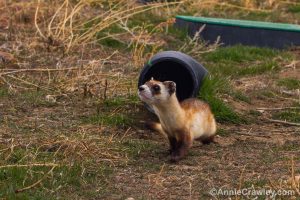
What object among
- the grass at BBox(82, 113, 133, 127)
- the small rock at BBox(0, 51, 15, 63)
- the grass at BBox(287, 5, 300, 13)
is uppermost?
the grass at BBox(82, 113, 133, 127)

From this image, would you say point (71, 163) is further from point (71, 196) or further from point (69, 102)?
point (69, 102)

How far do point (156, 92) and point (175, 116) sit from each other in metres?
0.27

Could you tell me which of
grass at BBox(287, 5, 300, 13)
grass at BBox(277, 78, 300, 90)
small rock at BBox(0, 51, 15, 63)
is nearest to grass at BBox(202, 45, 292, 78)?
grass at BBox(277, 78, 300, 90)

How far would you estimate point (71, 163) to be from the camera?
5070 mm

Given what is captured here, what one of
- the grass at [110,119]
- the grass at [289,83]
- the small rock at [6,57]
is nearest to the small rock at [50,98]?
the grass at [110,119]

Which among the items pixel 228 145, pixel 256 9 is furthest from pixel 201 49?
pixel 228 145

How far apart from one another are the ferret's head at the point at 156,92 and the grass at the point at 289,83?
9.21ft

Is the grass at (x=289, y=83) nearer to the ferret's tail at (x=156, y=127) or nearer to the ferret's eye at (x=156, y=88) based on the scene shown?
the ferret's tail at (x=156, y=127)

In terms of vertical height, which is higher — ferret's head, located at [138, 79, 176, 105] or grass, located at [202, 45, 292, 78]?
ferret's head, located at [138, 79, 176, 105]

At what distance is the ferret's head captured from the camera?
5311 millimetres

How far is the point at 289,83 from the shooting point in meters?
8.16

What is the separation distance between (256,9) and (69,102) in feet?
20.3

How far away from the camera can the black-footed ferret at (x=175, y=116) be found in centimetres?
539

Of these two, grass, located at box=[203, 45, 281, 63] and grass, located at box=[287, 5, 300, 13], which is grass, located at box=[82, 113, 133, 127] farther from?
grass, located at box=[287, 5, 300, 13]
